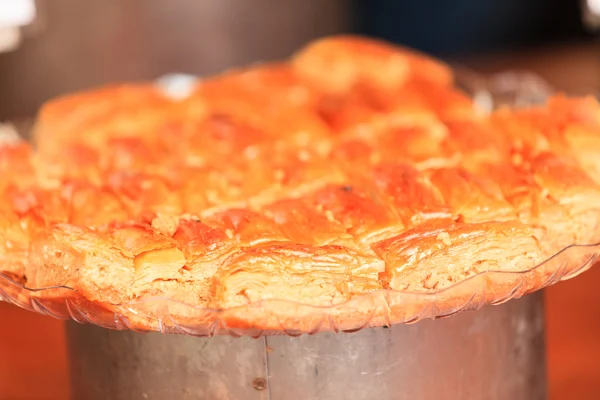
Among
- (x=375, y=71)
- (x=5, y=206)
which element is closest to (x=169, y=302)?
(x=5, y=206)

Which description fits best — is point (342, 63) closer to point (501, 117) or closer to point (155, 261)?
point (501, 117)

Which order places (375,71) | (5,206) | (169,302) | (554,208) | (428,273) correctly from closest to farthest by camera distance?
(169,302) < (428,273) < (554,208) < (5,206) < (375,71)

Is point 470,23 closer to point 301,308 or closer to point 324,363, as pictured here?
point 324,363

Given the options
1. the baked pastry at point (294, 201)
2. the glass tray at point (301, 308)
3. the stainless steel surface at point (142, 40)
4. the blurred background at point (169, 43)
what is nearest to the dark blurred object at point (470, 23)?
the blurred background at point (169, 43)

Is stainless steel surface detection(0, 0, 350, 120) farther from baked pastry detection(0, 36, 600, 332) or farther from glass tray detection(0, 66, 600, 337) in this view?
glass tray detection(0, 66, 600, 337)

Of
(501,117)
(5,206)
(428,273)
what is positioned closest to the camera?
(428,273)

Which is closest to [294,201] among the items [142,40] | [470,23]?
[142,40]

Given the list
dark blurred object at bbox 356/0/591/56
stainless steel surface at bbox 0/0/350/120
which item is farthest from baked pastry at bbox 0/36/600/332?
dark blurred object at bbox 356/0/591/56
